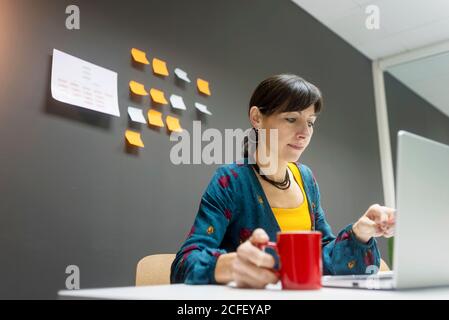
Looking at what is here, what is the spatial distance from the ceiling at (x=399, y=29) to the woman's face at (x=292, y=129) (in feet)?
6.99

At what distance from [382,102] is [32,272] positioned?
3360mm

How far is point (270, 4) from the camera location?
2.75m

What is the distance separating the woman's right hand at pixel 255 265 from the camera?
0.64 meters

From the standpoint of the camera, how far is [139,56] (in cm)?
181

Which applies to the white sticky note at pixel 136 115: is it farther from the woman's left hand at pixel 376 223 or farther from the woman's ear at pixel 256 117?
the woman's left hand at pixel 376 223

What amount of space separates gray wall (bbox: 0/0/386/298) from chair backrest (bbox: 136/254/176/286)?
448mm

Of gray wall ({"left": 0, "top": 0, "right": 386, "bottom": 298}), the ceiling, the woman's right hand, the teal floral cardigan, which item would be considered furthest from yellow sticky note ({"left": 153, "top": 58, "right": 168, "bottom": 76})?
the ceiling

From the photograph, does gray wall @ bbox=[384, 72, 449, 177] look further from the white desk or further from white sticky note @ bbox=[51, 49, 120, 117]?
the white desk

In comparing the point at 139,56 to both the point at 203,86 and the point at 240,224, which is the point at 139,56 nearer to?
the point at 203,86

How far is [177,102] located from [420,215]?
146cm

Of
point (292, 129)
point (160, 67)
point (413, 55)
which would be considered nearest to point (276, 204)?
point (292, 129)

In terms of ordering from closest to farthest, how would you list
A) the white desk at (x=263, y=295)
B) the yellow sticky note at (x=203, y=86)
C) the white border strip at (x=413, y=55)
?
the white desk at (x=263, y=295) → the yellow sticky note at (x=203, y=86) → the white border strip at (x=413, y=55)

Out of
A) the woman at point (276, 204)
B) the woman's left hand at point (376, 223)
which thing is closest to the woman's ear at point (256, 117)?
the woman at point (276, 204)
